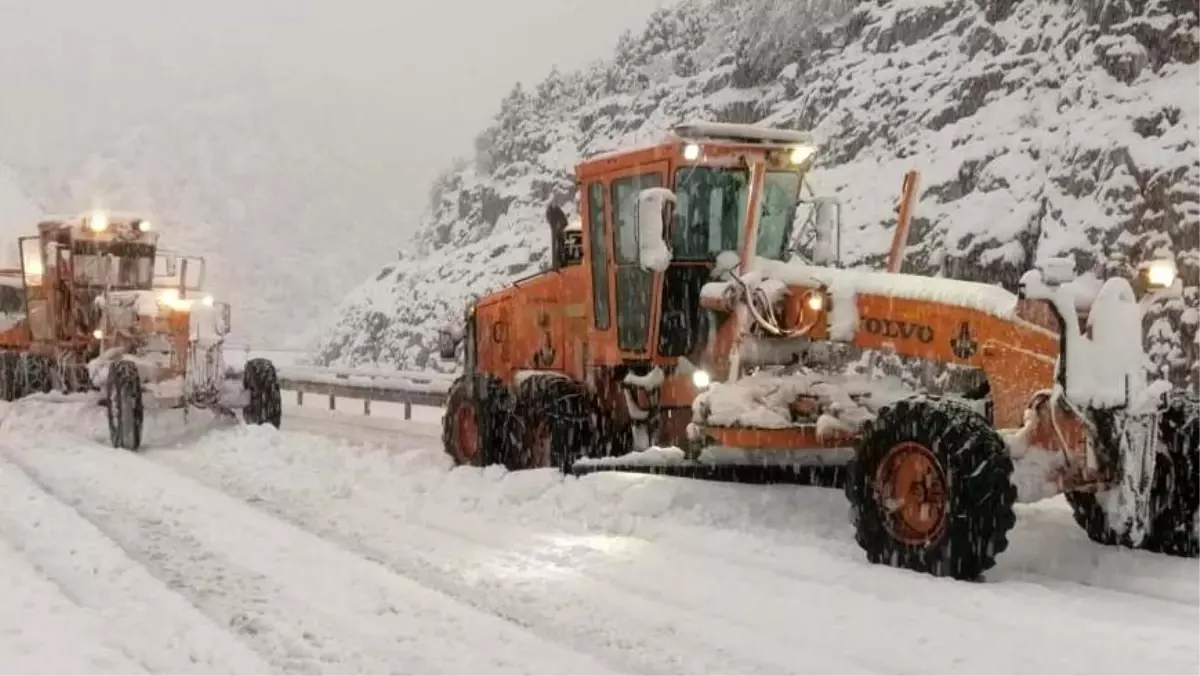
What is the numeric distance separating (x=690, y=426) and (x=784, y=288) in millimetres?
1203

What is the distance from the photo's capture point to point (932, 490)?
22.2 ft

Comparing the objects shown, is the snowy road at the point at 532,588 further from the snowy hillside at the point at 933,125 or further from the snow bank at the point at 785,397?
the snowy hillside at the point at 933,125

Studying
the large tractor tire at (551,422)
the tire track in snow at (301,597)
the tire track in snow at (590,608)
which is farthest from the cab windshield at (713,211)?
the tire track in snow at (301,597)

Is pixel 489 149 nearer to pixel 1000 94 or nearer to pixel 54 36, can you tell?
pixel 1000 94

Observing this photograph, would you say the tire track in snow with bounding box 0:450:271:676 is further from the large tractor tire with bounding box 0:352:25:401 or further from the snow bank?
the large tractor tire with bounding box 0:352:25:401

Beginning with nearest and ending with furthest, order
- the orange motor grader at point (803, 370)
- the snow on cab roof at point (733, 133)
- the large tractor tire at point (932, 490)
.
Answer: the large tractor tire at point (932, 490) < the orange motor grader at point (803, 370) < the snow on cab roof at point (733, 133)

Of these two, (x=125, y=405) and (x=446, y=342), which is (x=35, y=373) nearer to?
(x=125, y=405)

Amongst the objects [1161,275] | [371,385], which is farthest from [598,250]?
[371,385]

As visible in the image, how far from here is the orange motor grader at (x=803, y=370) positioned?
654 cm

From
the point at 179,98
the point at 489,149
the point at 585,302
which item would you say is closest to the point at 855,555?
the point at 585,302

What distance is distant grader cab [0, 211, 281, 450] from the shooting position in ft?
48.2

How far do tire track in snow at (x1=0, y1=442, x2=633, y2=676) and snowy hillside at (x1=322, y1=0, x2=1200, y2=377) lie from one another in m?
11.0

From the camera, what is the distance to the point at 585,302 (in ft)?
35.8

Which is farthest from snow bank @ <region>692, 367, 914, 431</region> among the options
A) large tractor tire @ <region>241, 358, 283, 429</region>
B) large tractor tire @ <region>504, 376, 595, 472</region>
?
large tractor tire @ <region>241, 358, 283, 429</region>
